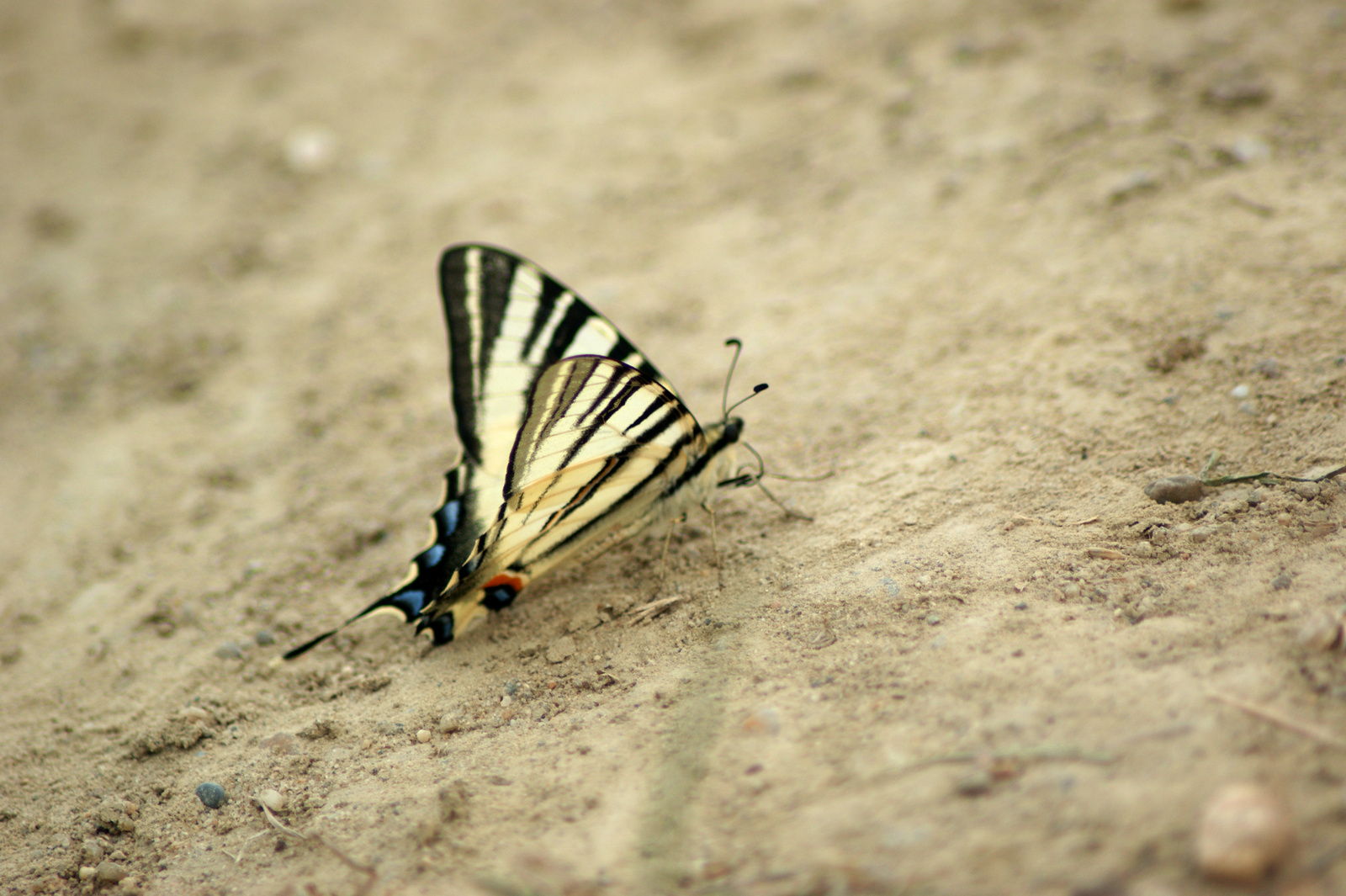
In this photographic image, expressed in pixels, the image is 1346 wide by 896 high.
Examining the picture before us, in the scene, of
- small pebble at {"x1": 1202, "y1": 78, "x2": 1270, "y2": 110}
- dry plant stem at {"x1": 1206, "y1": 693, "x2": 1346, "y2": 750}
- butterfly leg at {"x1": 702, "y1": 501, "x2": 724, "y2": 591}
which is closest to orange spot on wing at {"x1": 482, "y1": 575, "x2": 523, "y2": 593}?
butterfly leg at {"x1": 702, "y1": 501, "x2": 724, "y2": 591}

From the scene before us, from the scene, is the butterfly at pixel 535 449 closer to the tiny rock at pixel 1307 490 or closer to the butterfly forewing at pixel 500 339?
the butterfly forewing at pixel 500 339

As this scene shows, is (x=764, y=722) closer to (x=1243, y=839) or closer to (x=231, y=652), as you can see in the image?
(x=1243, y=839)

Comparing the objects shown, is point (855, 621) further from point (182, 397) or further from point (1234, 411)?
point (182, 397)

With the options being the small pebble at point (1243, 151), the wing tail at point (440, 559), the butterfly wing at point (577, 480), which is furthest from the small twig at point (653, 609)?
the small pebble at point (1243, 151)

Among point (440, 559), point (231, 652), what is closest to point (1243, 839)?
point (440, 559)

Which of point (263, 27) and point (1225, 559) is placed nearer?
point (1225, 559)

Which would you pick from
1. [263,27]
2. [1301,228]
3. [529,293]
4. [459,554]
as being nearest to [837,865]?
[459,554]
